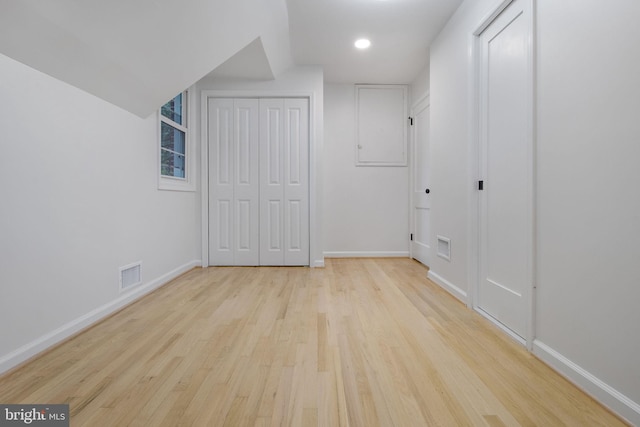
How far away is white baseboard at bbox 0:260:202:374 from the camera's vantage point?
148 cm

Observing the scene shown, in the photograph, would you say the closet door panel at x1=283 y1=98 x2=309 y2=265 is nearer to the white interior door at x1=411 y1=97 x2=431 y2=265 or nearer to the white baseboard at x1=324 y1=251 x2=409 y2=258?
the white baseboard at x1=324 y1=251 x2=409 y2=258

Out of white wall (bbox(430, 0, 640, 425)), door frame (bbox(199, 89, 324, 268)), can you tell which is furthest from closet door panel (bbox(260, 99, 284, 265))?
white wall (bbox(430, 0, 640, 425))

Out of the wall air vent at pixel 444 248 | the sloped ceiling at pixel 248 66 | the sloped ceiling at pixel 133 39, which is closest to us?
the sloped ceiling at pixel 133 39

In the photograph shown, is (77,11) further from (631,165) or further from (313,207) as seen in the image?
(313,207)

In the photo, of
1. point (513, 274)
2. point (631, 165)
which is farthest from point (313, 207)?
point (631, 165)

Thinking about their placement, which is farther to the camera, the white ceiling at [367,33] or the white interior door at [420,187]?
the white interior door at [420,187]

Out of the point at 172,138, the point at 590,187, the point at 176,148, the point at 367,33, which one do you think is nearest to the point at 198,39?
the point at 172,138

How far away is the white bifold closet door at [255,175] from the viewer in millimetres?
3879

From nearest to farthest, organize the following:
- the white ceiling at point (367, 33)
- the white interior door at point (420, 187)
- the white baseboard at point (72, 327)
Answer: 1. the white baseboard at point (72, 327)
2. the white ceiling at point (367, 33)
3. the white interior door at point (420, 187)

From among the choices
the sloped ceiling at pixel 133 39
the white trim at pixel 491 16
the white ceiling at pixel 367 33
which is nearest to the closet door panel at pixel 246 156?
the white ceiling at pixel 367 33

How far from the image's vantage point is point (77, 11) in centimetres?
135

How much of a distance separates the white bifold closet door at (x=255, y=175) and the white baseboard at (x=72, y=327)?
3.52 feet

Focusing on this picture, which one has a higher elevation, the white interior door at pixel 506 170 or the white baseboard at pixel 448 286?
the white interior door at pixel 506 170

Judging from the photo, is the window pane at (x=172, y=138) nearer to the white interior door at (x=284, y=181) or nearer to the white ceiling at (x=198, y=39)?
the white ceiling at (x=198, y=39)
